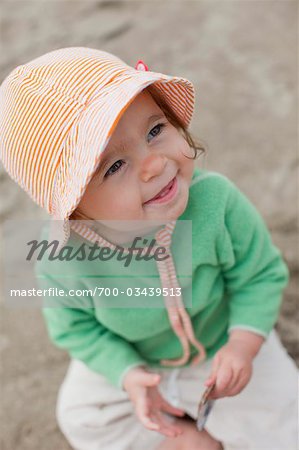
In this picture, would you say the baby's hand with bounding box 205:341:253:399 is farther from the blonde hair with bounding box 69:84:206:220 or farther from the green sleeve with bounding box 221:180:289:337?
the blonde hair with bounding box 69:84:206:220

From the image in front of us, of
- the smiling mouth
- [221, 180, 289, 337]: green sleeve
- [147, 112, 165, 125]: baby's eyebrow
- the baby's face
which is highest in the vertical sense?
[147, 112, 165, 125]: baby's eyebrow

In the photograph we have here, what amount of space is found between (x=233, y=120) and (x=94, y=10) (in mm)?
1115

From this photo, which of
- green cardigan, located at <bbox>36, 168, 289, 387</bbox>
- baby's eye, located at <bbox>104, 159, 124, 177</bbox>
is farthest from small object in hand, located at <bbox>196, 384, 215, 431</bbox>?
baby's eye, located at <bbox>104, 159, 124, 177</bbox>

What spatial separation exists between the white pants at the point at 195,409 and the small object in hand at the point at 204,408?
0.07 meters

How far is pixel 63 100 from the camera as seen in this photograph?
0.93m

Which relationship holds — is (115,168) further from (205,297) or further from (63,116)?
(205,297)

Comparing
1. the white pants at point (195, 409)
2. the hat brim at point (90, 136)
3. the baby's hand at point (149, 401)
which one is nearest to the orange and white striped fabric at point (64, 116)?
the hat brim at point (90, 136)

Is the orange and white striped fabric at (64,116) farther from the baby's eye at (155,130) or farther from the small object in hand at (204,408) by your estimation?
the small object in hand at (204,408)

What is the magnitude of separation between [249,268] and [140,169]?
1.23ft

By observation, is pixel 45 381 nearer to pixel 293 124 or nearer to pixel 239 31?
pixel 293 124

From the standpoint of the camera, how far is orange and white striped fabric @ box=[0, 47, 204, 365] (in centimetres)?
89

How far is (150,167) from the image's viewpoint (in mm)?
956

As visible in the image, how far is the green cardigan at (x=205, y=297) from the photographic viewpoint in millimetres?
1163

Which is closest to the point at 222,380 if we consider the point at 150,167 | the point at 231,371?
the point at 231,371
